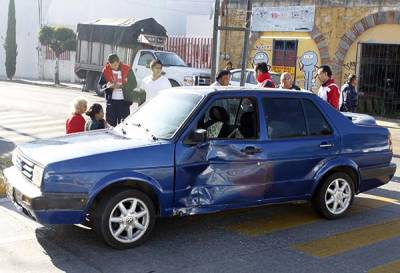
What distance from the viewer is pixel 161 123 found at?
6102 mm

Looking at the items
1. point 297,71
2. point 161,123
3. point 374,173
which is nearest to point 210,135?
point 161,123

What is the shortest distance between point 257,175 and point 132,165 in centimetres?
141

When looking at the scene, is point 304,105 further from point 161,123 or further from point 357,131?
point 161,123

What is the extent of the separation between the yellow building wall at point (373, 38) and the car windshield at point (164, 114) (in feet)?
49.9

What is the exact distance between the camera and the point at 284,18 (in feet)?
75.7

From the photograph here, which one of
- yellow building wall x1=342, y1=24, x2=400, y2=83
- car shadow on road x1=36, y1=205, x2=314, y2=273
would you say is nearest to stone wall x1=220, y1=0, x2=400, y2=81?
yellow building wall x1=342, y1=24, x2=400, y2=83

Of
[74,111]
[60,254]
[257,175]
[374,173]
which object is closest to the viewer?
[60,254]

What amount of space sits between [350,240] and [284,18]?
18.0m

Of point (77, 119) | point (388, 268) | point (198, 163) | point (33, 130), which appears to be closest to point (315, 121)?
point (198, 163)

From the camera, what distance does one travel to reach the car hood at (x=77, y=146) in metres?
5.42

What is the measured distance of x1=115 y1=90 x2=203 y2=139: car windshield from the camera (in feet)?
19.5

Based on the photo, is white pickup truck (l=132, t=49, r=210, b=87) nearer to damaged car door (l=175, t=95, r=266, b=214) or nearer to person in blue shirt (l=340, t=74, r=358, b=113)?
person in blue shirt (l=340, t=74, r=358, b=113)

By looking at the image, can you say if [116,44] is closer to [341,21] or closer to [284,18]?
[284,18]

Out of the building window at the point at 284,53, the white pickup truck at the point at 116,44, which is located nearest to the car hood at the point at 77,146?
the white pickup truck at the point at 116,44
